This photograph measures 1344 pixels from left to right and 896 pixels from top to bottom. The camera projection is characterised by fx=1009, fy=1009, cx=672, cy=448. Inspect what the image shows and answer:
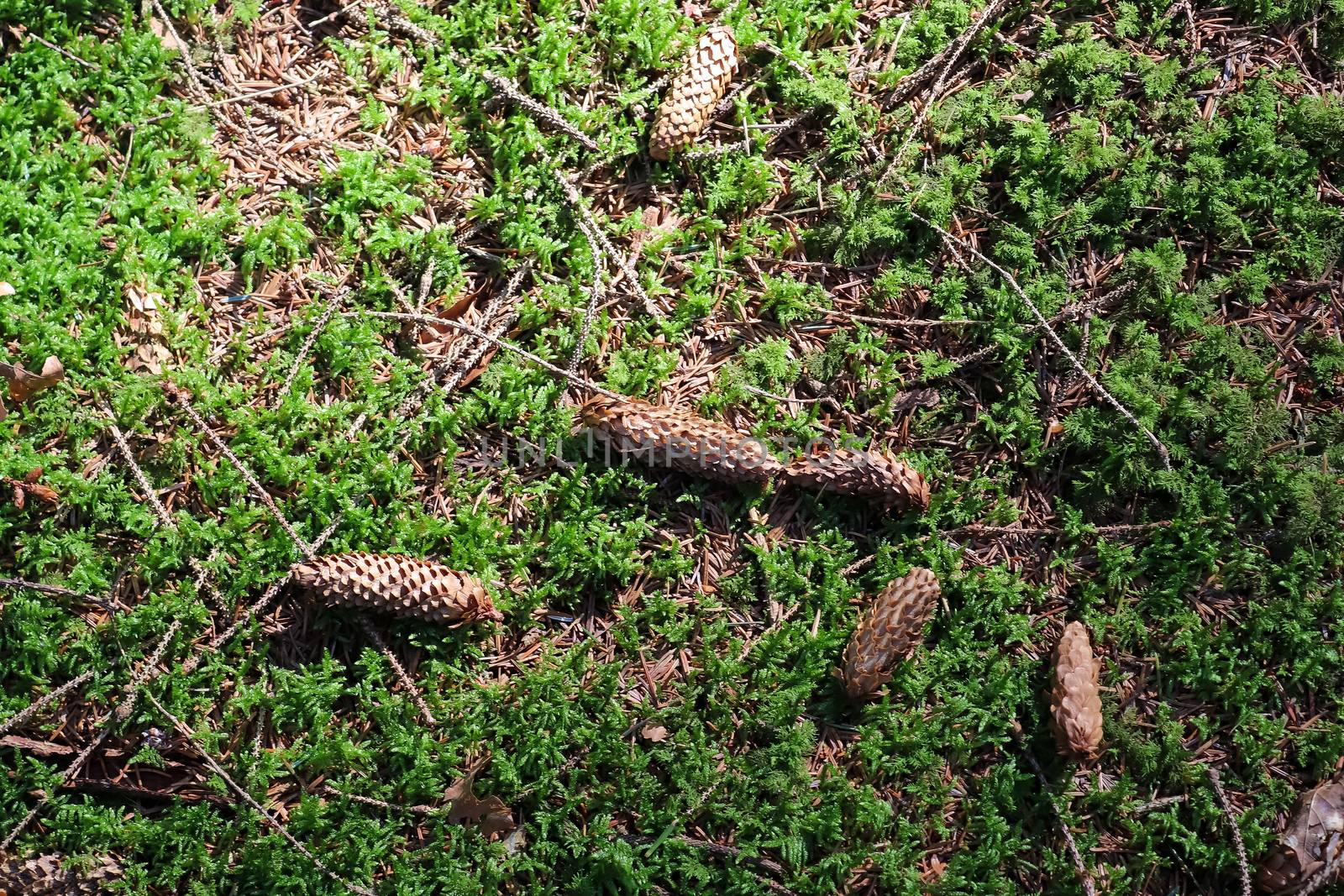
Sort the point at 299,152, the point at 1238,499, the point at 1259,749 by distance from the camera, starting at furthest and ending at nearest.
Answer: the point at 299,152, the point at 1238,499, the point at 1259,749

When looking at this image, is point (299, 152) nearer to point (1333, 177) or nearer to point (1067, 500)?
point (1067, 500)

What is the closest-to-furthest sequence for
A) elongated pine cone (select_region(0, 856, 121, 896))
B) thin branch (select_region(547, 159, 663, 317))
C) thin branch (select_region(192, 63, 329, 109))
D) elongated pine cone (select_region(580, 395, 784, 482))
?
1. elongated pine cone (select_region(0, 856, 121, 896))
2. elongated pine cone (select_region(580, 395, 784, 482))
3. thin branch (select_region(547, 159, 663, 317))
4. thin branch (select_region(192, 63, 329, 109))

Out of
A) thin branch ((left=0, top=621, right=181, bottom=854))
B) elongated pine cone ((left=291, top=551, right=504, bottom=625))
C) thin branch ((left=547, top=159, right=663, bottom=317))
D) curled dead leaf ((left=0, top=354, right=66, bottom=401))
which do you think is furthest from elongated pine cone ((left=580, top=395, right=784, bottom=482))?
curled dead leaf ((left=0, top=354, right=66, bottom=401))

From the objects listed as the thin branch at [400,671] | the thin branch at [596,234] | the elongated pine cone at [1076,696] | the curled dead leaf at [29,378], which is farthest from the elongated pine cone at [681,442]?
the curled dead leaf at [29,378]

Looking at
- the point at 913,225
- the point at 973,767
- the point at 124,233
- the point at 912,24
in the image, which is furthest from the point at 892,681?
the point at 124,233

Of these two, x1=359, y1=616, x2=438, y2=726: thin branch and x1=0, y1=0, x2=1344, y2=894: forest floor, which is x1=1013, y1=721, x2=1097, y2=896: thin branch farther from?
x1=359, y1=616, x2=438, y2=726: thin branch

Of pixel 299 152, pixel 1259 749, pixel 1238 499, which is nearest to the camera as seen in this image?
pixel 1259 749

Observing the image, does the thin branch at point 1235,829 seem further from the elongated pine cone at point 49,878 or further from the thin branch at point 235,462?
the elongated pine cone at point 49,878

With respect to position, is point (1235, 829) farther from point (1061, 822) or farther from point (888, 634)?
point (888, 634)
